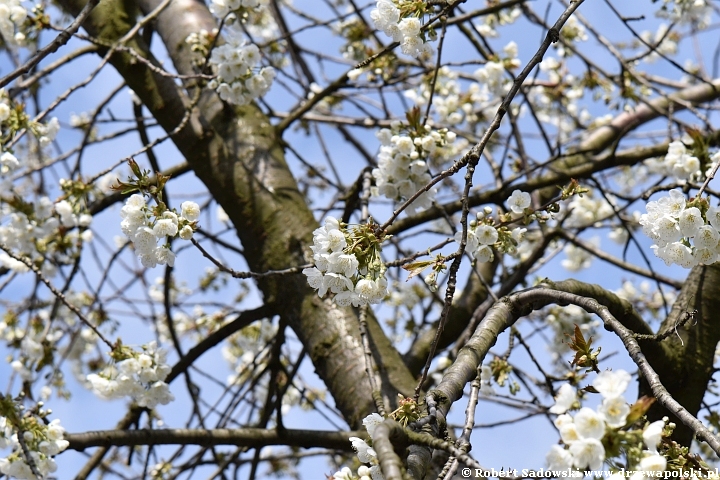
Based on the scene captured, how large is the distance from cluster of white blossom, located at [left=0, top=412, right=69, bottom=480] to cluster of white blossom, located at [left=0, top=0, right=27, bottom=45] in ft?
4.53

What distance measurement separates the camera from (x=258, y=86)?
238 centimetres

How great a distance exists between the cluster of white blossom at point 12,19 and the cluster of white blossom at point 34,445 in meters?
1.38

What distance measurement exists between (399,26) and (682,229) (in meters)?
0.82

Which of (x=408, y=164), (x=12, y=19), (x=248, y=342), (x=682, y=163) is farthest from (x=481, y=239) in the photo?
(x=248, y=342)

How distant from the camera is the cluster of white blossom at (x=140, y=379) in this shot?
7.33 ft

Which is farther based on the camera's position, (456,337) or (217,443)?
(456,337)

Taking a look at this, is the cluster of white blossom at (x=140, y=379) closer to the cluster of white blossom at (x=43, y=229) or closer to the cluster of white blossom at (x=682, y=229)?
the cluster of white blossom at (x=43, y=229)

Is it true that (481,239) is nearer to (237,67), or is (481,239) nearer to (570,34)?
(237,67)

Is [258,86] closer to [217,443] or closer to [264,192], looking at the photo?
[264,192]

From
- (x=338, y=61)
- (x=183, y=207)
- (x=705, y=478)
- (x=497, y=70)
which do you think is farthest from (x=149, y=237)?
(x=338, y=61)

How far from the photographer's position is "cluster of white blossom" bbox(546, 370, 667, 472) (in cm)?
100

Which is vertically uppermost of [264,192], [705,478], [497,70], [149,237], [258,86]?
[497,70]

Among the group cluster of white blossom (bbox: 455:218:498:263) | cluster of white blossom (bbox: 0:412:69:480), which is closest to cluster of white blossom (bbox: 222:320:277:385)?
cluster of white blossom (bbox: 0:412:69:480)

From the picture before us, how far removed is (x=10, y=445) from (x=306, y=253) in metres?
1.09
